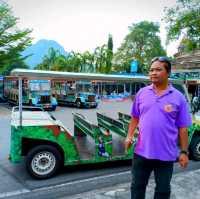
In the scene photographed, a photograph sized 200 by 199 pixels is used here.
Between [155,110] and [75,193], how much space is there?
2355 millimetres

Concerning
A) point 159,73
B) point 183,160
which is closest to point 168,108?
point 159,73

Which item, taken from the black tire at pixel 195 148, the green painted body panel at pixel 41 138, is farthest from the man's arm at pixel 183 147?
the black tire at pixel 195 148

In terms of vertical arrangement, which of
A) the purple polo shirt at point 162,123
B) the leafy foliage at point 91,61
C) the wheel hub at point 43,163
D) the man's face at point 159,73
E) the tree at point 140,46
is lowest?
the wheel hub at point 43,163

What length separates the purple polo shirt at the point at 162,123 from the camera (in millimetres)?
2957

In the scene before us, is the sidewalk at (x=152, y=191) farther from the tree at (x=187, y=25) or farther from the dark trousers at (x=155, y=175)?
the tree at (x=187, y=25)

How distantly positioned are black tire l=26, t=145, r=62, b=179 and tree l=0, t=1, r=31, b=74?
20079 millimetres

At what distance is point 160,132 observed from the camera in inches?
117

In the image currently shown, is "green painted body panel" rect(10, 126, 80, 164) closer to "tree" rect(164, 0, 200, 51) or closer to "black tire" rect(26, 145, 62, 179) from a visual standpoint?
"black tire" rect(26, 145, 62, 179)

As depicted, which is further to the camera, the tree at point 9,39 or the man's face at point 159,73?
the tree at point 9,39

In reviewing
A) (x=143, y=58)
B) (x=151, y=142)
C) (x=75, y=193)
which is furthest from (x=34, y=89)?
(x=143, y=58)


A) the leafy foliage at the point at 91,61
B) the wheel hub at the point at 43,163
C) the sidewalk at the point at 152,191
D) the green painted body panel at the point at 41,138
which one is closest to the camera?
the sidewalk at the point at 152,191

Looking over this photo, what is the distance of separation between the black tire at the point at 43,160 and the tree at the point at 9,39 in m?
20.1

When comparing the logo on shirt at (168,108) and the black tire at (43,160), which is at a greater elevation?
the logo on shirt at (168,108)

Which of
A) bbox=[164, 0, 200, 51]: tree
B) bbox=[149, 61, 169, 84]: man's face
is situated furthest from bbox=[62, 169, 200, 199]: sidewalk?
bbox=[164, 0, 200, 51]: tree
